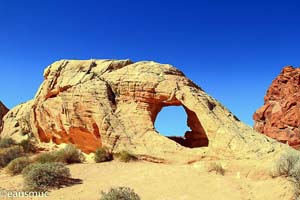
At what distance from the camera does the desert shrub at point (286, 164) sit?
42.1ft

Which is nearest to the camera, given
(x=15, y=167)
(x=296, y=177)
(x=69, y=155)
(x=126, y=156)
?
(x=296, y=177)

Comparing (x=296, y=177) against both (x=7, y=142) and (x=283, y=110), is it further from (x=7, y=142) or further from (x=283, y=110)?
(x=283, y=110)

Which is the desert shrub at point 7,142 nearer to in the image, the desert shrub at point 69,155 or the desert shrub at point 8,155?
the desert shrub at point 8,155

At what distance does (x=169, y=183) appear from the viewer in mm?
13328

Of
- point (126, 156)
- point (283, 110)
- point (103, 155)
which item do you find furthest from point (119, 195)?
point (283, 110)

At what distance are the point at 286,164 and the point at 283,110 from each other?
37.8 meters

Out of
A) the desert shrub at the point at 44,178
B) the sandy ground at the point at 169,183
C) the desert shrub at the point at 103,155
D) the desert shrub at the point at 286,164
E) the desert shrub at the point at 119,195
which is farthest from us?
the desert shrub at the point at 103,155

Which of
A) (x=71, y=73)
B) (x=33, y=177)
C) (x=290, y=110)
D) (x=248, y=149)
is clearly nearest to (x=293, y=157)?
(x=248, y=149)

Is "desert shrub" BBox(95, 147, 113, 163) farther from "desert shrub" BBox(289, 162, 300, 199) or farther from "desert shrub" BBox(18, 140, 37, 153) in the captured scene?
"desert shrub" BBox(289, 162, 300, 199)

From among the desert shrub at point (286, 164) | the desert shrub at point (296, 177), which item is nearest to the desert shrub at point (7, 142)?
the desert shrub at point (286, 164)

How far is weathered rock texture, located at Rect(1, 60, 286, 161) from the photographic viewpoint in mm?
15875

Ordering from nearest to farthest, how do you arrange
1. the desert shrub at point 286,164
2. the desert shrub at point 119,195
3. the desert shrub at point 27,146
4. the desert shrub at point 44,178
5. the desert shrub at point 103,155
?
the desert shrub at point 119,195 < the desert shrub at point 44,178 < the desert shrub at point 286,164 < the desert shrub at point 103,155 < the desert shrub at point 27,146

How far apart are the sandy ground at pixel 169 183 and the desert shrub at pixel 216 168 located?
8.9 inches

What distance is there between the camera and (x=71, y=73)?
67.5ft
